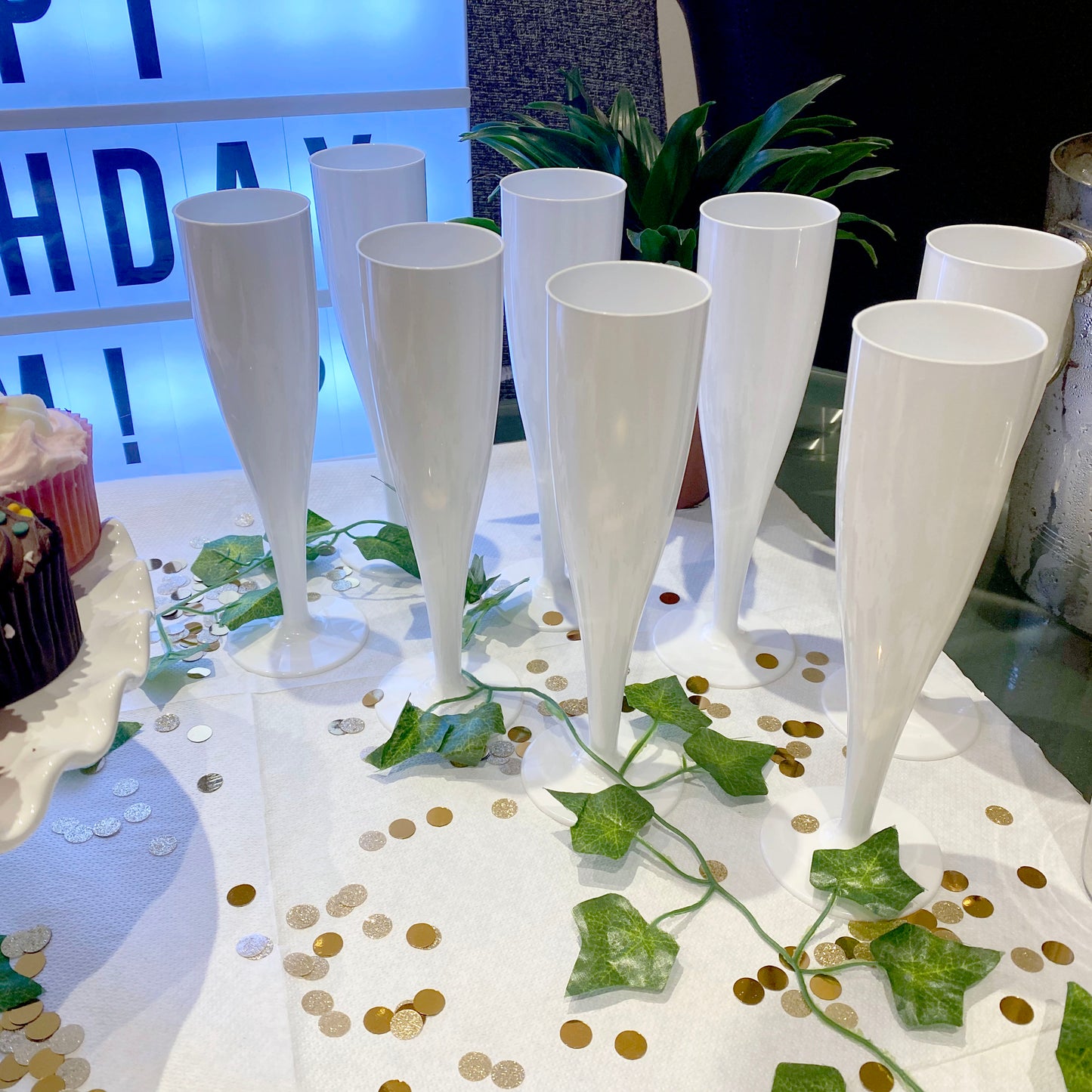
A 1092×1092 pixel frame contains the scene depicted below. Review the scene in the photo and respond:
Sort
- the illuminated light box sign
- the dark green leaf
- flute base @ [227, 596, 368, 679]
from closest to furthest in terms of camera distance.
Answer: flute base @ [227, 596, 368, 679], the dark green leaf, the illuminated light box sign

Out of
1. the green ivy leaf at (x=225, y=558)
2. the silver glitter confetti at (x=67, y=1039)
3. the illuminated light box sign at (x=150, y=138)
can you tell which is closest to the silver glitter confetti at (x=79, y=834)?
the silver glitter confetti at (x=67, y=1039)

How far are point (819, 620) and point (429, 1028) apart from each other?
1.33 feet

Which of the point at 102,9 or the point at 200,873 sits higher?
the point at 102,9

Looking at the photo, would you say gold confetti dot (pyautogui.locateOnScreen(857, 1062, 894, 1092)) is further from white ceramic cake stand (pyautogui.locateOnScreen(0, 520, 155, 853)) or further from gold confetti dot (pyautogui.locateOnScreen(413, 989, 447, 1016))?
white ceramic cake stand (pyautogui.locateOnScreen(0, 520, 155, 853))

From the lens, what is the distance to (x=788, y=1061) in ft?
1.52

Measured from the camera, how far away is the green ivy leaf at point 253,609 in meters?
0.72

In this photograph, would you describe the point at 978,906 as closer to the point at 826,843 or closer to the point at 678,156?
the point at 826,843

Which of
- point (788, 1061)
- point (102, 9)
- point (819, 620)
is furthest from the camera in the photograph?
point (102, 9)

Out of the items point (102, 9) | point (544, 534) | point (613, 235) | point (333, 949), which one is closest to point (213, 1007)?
point (333, 949)

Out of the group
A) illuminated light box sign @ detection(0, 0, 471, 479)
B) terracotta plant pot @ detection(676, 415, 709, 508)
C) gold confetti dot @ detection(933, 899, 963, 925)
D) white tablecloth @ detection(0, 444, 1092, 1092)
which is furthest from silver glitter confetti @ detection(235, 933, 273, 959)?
illuminated light box sign @ detection(0, 0, 471, 479)

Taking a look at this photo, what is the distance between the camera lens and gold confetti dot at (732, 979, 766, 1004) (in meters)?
0.49

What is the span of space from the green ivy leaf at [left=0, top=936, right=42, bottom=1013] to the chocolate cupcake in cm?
14

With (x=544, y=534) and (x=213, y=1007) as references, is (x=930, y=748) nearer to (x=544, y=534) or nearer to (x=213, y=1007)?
(x=544, y=534)

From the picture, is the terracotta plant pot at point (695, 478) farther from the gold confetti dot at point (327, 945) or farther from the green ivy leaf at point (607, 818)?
the gold confetti dot at point (327, 945)
